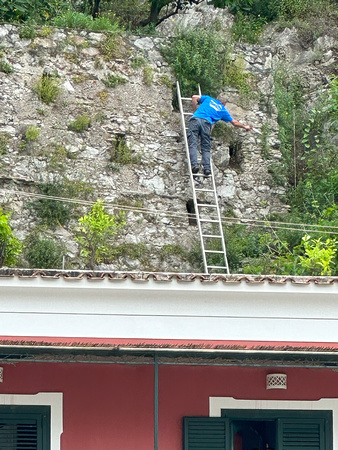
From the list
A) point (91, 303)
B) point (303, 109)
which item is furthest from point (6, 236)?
point (303, 109)

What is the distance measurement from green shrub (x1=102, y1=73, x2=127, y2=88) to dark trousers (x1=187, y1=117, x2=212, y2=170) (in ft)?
6.48

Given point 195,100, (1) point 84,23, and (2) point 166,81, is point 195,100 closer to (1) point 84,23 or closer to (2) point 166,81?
(2) point 166,81

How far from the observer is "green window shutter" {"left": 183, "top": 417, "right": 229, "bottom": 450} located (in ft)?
50.3

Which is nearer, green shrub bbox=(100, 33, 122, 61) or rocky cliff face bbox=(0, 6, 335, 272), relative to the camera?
rocky cliff face bbox=(0, 6, 335, 272)

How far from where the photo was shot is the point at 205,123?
23375 millimetres

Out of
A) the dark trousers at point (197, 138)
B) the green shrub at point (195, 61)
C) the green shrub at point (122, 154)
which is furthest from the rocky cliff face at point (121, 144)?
the dark trousers at point (197, 138)

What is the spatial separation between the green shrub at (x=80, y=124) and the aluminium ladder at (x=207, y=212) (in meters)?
1.81

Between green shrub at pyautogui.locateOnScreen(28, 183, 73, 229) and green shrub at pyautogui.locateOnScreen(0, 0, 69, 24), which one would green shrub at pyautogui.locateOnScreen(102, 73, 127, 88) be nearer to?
green shrub at pyautogui.locateOnScreen(0, 0, 69, 24)

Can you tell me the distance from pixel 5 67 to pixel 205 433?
36.2ft

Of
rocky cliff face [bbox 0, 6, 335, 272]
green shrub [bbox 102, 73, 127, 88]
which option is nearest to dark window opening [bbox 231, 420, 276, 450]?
rocky cliff face [bbox 0, 6, 335, 272]

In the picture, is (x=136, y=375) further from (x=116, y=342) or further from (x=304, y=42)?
(x=304, y=42)

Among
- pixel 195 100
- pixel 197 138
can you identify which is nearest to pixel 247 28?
pixel 195 100

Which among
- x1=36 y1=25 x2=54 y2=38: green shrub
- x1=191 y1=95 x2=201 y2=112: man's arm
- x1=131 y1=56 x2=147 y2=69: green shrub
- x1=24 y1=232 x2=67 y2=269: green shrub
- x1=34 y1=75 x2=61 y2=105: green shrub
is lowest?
x1=24 y1=232 x2=67 y2=269: green shrub

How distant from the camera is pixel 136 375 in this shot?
606 inches
